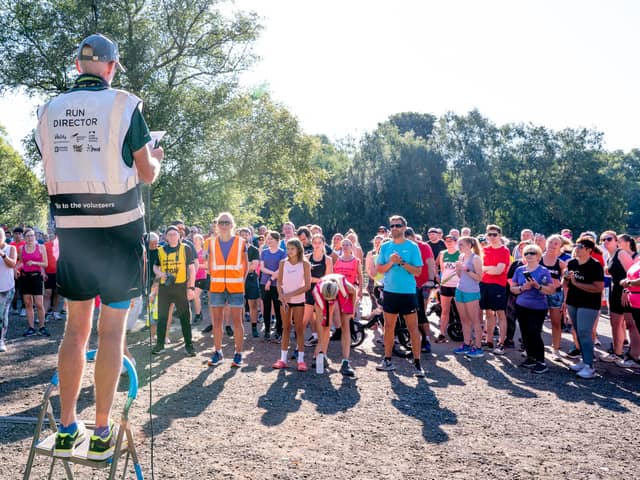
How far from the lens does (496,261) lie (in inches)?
378

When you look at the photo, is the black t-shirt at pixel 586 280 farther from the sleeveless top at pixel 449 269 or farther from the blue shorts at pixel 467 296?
the sleeveless top at pixel 449 269

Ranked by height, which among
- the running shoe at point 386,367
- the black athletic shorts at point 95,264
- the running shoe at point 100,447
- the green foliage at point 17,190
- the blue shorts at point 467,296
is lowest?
the running shoe at point 386,367

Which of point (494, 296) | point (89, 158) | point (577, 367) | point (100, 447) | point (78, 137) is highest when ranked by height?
point (78, 137)

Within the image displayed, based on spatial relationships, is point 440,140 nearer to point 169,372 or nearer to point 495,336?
point 495,336

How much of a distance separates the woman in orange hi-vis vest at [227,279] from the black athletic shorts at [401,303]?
2403mm

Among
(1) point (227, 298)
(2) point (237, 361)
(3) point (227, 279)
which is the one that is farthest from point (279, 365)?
(3) point (227, 279)

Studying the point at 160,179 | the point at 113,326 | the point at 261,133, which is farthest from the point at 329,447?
the point at 261,133

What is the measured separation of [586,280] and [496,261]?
190 cm

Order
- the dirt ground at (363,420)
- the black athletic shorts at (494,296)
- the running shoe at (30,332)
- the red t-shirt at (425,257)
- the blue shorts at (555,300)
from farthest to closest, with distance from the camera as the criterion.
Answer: the running shoe at (30,332) → the red t-shirt at (425,257) → the black athletic shorts at (494,296) → the blue shorts at (555,300) → the dirt ground at (363,420)

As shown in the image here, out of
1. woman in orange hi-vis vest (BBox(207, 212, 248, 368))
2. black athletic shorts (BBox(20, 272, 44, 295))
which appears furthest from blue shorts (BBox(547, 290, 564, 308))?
black athletic shorts (BBox(20, 272, 44, 295))

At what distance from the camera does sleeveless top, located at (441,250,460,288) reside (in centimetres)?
1012

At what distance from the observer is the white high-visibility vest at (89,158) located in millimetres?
2594

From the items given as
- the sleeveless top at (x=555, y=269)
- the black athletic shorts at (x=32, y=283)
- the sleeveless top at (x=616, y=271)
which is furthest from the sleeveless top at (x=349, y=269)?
the black athletic shorts at (x=32, y=283)

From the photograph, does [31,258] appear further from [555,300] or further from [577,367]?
[577,367]
